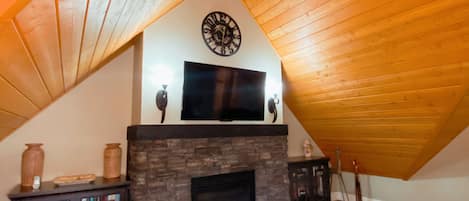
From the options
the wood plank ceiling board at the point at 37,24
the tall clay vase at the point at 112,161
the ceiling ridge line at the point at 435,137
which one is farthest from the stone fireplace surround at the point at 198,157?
the wood plank ceiling board at the point at 37,24

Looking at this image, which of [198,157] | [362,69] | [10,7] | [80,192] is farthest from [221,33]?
[10,7]

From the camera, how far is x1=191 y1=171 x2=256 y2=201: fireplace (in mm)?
3393

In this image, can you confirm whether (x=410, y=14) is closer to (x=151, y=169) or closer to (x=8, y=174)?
(x=151, y=169)

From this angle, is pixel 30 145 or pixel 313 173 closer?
pixel 30 145

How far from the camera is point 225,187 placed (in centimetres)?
361

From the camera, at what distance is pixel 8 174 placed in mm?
2902

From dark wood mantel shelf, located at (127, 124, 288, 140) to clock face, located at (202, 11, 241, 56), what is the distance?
40.0 inches

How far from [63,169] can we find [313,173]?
3662mm

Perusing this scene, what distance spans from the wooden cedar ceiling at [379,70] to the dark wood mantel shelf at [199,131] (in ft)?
3.12

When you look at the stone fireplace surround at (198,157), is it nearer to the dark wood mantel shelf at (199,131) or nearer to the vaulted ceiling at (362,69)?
the dark wood mantel shelf at (199,131)

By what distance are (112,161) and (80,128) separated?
56 cm

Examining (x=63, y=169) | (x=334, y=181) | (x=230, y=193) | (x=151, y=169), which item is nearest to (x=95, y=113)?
(x=63, y=169)

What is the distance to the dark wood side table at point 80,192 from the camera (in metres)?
2.60

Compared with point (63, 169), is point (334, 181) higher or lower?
lower
